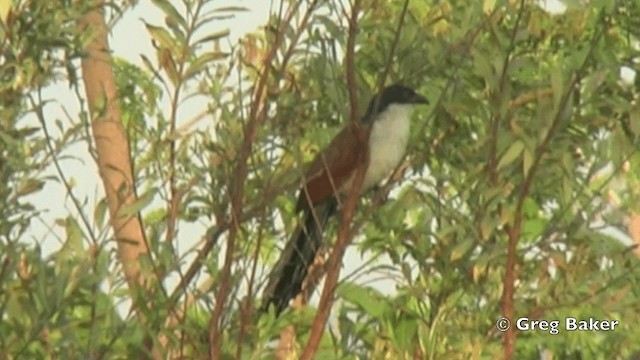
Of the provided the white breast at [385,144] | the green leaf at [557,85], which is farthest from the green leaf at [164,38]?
the white breast at [385,144]

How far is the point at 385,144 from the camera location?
3703mm

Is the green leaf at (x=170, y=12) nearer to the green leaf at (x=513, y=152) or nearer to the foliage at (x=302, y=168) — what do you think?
the foliage at (x=302, y=168)

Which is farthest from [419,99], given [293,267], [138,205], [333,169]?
[138,205]

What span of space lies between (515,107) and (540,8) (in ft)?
2.71

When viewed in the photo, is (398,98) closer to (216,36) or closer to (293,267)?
(293,267)

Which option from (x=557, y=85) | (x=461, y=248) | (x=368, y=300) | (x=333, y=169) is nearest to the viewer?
(x=557, y=85)

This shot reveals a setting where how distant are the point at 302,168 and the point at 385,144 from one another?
116 centimetres

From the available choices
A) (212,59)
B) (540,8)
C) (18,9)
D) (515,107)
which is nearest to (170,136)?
(212,59)

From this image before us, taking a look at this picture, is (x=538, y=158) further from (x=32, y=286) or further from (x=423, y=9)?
(x=423, y=9)

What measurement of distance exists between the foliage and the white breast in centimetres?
55

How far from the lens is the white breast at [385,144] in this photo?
362 centimetres

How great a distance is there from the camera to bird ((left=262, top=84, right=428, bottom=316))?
2.91 metres

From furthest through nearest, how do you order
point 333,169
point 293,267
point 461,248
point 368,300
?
point 368,300, point 333,169, point 293,267, point 461,248

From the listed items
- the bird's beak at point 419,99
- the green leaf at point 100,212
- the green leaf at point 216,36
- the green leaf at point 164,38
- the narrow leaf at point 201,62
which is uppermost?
the bird's beak at point 419,99
